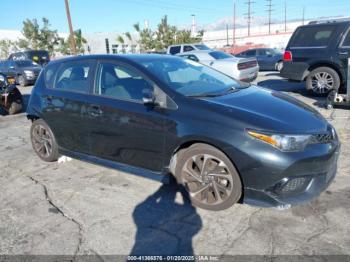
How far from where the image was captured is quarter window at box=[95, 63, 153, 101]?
4000 millimetres

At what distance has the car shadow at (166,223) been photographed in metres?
3.01

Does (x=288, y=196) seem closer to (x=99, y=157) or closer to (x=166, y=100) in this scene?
(x=166, y=100)

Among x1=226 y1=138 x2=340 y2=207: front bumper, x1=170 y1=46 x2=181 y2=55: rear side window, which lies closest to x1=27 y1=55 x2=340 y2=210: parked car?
x1=226 y1=138 x2=340 y2=207: front bumper

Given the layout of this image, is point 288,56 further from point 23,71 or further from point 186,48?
point 23,71

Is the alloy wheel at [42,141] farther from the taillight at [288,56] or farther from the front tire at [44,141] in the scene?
the taillight at [288,56]

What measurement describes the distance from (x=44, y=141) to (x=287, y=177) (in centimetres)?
374

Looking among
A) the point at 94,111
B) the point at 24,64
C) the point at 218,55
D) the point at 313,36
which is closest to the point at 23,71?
the point at 24,64

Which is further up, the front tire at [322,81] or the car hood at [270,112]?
the car hood at [270,112]

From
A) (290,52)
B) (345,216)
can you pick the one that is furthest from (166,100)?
(290,52)

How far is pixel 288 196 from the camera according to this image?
321cm

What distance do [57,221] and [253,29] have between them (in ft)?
283

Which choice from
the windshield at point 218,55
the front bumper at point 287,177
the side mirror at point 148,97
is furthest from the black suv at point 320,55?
the side mirror at point 148,97

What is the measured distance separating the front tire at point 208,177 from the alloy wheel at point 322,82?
6.74 meters

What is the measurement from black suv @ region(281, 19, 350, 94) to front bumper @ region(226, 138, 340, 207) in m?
6.32
